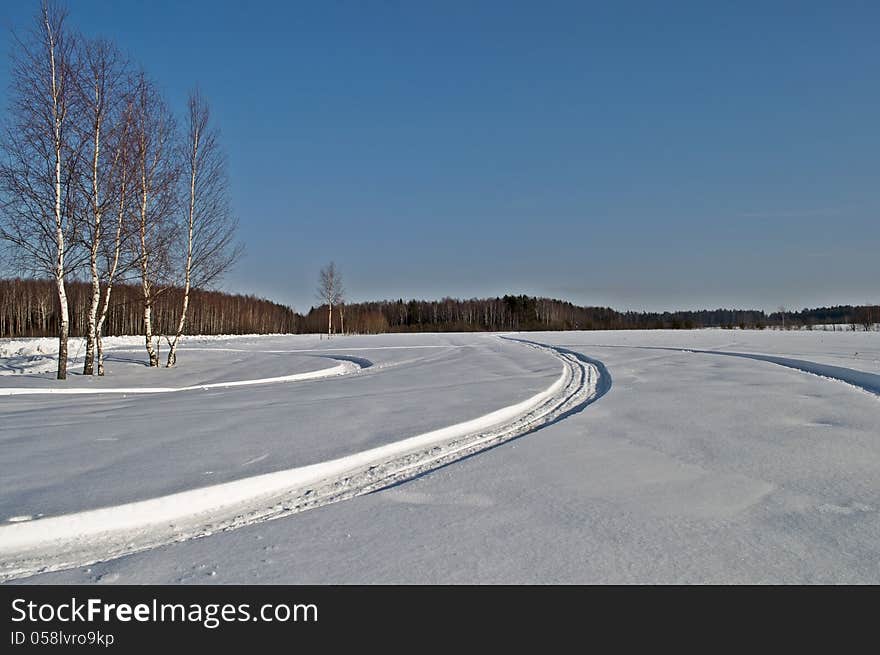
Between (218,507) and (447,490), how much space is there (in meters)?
1.64

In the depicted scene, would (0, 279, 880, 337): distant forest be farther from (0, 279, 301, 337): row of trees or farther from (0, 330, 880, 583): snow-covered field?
(0, 330, 880, 583): snow-covered field

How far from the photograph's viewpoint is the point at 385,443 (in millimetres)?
5621

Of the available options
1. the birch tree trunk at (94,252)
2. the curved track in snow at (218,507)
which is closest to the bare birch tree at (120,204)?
the birch tree trunk at (94,252)

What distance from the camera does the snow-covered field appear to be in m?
3.02

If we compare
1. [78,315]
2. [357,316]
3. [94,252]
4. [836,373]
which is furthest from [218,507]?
[357,316]

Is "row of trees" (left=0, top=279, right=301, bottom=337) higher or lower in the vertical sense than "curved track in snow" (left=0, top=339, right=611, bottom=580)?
higher

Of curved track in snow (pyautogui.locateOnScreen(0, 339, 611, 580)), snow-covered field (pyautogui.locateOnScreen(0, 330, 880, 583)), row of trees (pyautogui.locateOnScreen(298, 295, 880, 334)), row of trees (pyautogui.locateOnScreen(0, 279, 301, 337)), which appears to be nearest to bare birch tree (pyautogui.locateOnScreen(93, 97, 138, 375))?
snow-covered field (pyautogui.locateOnScreen(0, 330, 880, 583))

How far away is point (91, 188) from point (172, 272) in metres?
3.87

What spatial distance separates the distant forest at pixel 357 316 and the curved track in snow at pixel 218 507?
33104 millimetres

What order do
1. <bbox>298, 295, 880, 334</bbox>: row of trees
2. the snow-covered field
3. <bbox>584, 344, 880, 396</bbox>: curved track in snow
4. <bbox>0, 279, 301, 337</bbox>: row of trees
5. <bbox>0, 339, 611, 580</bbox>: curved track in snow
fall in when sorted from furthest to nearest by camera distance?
<bbox>298, 295, 880, 334</bbox>: row of trees < <bbox>0, 279, 301, 337</bbox>: row of trees < <bbox>584, 344, 880, 396</bbox>: curved track in snow < <bbox>0, 339, 611, 580</bbox>: curved track in snow < the snow-covered field

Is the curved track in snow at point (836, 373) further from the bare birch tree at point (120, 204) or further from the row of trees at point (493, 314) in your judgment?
the row of trees at point (493, 314)

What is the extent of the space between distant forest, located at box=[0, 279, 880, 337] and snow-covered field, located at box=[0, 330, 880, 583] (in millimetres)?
31471

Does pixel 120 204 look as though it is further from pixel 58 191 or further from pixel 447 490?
pixel 447 490
